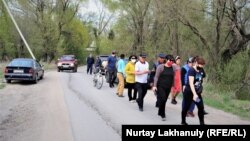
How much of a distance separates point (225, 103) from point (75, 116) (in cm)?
737

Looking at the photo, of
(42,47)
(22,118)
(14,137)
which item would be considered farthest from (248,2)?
(42,47)

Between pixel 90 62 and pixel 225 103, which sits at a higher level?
pixel 90 62

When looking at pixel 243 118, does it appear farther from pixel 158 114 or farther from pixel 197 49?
pixel 197 49

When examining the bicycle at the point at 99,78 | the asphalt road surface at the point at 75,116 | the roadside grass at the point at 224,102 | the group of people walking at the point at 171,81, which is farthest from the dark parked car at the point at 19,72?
the group of people walking at the point at 171,81

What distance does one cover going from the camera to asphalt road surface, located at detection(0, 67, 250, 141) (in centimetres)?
1006

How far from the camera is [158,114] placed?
13.0 metres

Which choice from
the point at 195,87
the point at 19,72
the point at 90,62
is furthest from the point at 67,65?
the point at 195,87

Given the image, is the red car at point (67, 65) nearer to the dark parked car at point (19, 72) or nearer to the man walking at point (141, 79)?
the dark parked car at point (19, 72)

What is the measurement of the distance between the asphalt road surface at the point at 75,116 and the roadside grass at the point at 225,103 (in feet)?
2.18

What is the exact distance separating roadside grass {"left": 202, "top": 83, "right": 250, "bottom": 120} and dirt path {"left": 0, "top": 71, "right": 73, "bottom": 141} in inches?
227

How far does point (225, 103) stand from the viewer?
17.6 metres

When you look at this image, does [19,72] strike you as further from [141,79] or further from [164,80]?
[164,80]

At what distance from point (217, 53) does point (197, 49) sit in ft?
28.6

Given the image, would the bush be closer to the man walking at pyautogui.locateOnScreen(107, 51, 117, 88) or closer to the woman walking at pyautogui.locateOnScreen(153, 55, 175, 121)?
the man walking at pyautogui.locateOnScreen(107, 51, 117, 88)
